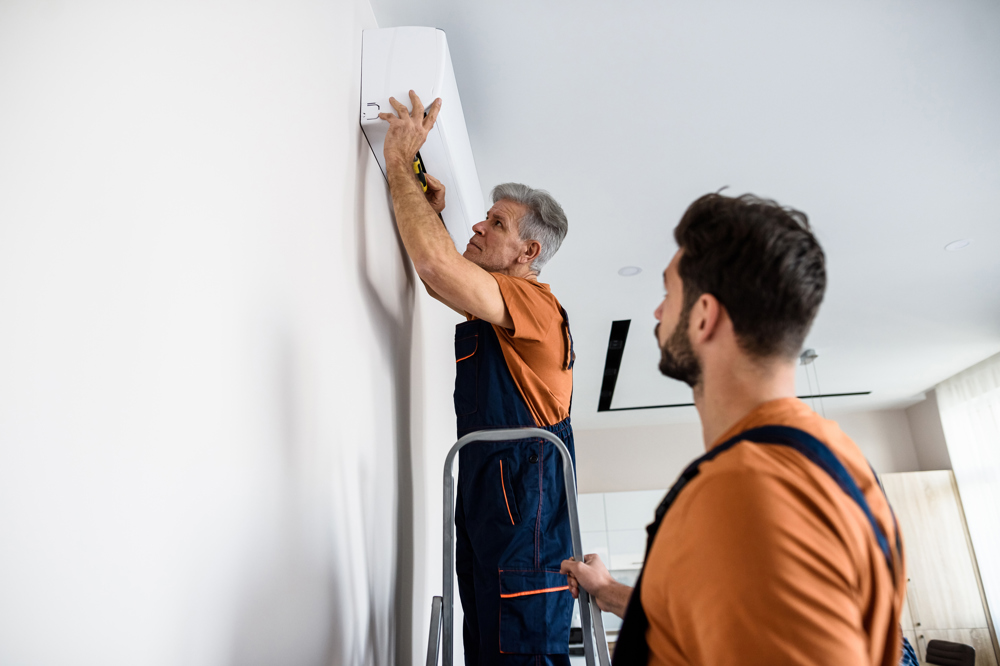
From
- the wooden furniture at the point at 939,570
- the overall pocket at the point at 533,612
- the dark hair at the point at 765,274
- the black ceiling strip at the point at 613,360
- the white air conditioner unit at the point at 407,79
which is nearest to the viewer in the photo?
the dark hair at the point at 765,274

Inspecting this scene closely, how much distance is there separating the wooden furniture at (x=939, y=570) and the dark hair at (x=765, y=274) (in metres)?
5.97

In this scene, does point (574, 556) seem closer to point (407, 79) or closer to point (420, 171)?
point (420, 171)

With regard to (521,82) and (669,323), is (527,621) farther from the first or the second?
(521,82)

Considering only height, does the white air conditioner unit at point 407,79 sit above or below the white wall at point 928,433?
above

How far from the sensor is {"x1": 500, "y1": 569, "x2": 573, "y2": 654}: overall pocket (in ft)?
3.97

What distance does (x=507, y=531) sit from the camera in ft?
4.22

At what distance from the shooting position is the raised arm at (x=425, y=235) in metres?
1.30

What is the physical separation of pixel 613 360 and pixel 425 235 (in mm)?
3787

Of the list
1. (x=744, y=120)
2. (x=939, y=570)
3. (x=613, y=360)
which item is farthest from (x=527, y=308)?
(x=939, y=570)

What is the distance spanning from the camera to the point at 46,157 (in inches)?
21.7

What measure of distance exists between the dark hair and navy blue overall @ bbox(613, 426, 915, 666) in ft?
0.43

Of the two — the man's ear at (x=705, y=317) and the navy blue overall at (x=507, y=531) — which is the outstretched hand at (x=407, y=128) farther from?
the man's ear at (x=705, y=317)

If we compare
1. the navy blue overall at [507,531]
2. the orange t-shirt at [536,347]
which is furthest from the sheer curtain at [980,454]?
the navy blue overall at [507,531]

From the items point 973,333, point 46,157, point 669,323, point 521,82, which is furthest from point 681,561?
point 973,333
